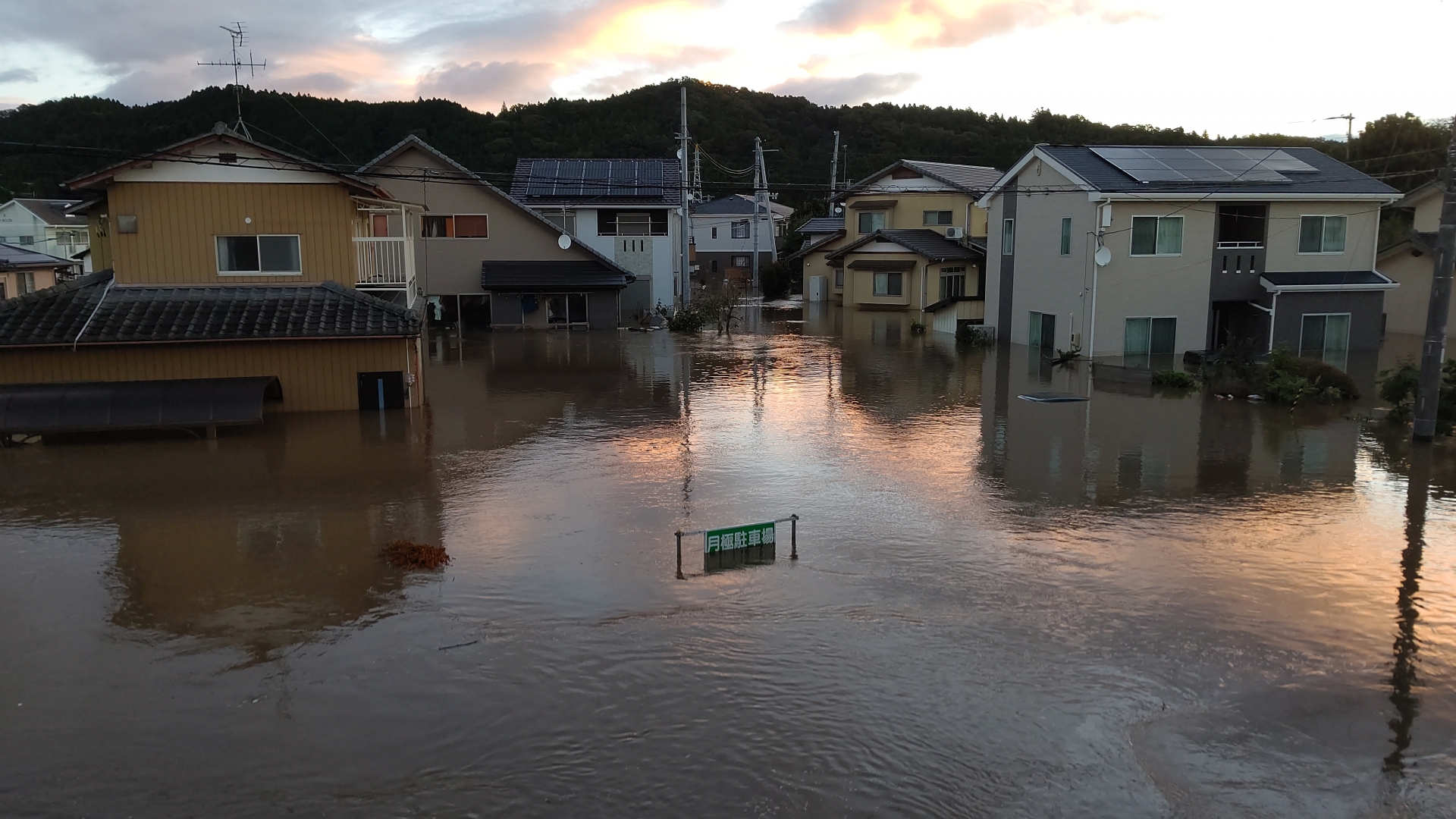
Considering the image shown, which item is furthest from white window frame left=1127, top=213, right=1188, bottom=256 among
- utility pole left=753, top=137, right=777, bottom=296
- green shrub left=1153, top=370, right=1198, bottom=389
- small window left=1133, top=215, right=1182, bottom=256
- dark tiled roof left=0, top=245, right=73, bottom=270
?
dark tiled roof left=0, top=245, right=73, bottom=270

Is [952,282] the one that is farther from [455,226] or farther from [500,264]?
[455,226]

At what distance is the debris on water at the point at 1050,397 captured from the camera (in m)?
21.0

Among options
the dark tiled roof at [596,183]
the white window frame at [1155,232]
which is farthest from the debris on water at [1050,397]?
the dark tiled roof at [596,183]

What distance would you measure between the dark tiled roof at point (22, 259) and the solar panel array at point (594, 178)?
16.7 m

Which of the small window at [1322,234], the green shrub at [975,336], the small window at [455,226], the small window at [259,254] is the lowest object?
the green shrub at [975,336]

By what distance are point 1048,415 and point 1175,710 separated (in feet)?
40.5

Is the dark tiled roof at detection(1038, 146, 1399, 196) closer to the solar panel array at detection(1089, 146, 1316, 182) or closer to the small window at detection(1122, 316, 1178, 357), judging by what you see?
the solar panel array at detection(1089, 146, 1316, 182)

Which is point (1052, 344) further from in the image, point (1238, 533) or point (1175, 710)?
point (1175, 710)

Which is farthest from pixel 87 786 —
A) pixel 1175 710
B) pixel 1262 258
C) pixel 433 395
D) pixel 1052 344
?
pixel 1262 258

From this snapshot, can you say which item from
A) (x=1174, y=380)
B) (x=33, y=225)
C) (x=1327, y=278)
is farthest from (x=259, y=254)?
(x=33, y=225)

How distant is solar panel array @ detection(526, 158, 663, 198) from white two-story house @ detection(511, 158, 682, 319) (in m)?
0.03

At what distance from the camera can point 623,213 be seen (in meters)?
38.6

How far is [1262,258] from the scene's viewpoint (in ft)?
89.4

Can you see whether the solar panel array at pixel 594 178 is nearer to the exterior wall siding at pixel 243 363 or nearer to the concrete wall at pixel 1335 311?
the exterior wall siding at pixel 243 363
